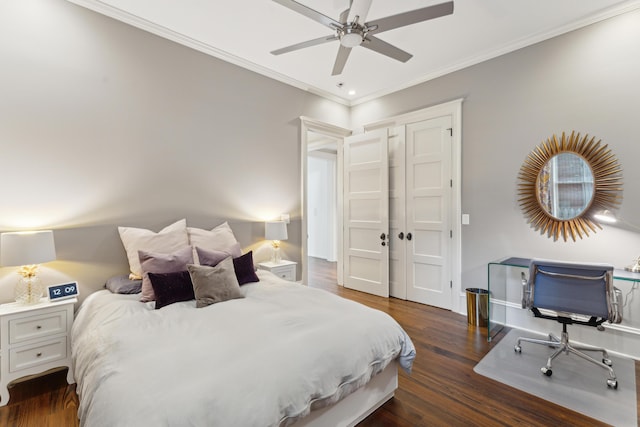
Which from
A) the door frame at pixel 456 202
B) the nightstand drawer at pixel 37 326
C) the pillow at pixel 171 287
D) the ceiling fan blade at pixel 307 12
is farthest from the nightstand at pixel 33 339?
the door frame at pixel 456 202

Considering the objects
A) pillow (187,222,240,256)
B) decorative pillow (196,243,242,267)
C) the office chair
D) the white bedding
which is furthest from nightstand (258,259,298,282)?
the office chair

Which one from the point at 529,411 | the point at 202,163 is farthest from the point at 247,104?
the point at 529,411

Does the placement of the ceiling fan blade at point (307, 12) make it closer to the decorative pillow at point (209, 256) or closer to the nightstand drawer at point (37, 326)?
the decorative pillow at point (209, 256)

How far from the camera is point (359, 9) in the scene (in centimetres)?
196

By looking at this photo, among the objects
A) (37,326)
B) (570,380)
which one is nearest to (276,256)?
(37,326)

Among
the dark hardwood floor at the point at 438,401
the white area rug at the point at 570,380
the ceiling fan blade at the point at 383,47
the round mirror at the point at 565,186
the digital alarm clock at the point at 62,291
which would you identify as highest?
the ceiling fan blade at the point at 383,47

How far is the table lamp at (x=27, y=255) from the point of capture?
2.00 m

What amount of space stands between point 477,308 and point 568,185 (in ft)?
5.03

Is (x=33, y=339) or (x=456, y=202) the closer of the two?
(x=33, y=339)

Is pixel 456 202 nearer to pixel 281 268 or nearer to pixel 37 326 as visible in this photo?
pixel 281 268

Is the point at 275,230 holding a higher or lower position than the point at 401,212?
lower

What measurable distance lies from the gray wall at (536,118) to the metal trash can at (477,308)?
0.27m

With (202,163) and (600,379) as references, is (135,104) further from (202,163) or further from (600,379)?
(600,379)

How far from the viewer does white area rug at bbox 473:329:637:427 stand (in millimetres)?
1907
